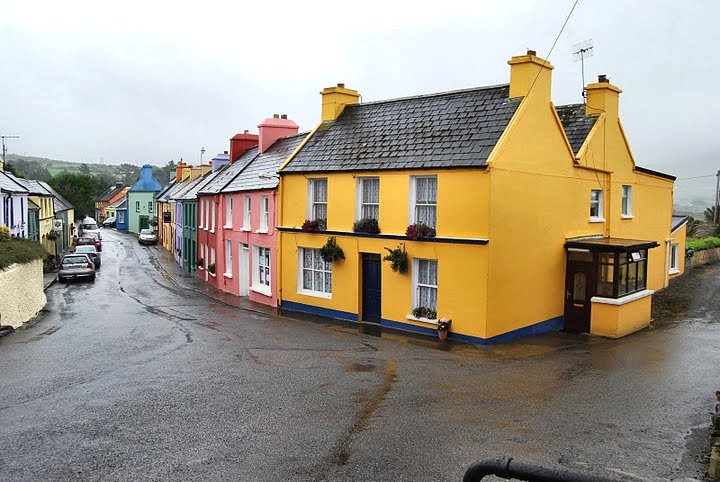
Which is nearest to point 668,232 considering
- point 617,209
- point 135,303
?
point 617,209

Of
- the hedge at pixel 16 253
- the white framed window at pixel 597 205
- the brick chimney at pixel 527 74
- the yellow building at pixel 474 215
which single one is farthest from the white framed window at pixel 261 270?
the white framed window at pixel 597 205

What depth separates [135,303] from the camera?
2691 centimetres

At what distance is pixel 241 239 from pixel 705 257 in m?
28.4

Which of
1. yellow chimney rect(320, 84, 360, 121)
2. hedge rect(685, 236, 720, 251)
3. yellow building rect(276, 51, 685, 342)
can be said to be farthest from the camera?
hedge rect(685, 236, 720, 251)

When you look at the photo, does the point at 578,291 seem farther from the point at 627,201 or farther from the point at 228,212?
the point at 228,212

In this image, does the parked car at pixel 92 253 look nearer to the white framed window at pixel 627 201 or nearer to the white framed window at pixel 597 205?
the white framed window at pixel 597 205

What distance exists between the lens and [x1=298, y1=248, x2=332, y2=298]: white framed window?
22.6 meters

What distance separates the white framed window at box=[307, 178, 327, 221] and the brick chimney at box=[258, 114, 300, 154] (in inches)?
374

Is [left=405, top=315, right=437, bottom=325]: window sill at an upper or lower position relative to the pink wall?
lower

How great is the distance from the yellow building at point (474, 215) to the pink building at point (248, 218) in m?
1.98

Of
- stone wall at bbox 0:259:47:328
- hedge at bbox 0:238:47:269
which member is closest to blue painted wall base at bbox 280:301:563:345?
stone wall at bbox 0:259:47:328

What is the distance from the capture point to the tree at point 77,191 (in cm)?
9181

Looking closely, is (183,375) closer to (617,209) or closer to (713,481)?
(713,481)

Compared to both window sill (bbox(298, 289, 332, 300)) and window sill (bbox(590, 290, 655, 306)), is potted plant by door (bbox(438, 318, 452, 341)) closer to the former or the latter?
window sill (bbox(590, 290, 655, 306))
